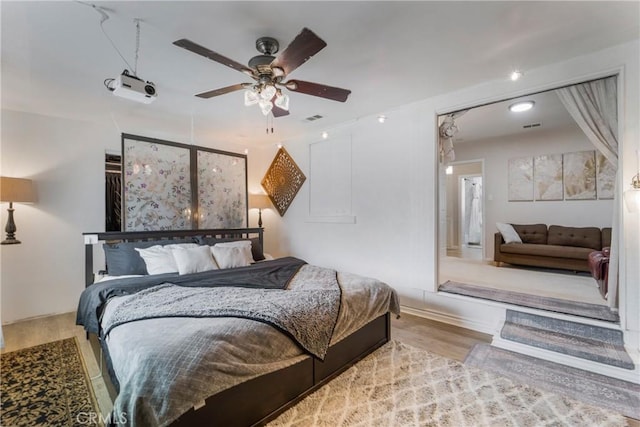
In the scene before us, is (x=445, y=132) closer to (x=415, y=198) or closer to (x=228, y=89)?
(x=415, y=198)

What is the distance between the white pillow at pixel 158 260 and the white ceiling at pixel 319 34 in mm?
1745

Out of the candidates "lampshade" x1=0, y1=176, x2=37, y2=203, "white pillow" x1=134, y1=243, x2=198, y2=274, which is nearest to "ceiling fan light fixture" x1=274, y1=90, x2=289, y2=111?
"white pillow" x1=134, y1=243, x2=198, y2=274

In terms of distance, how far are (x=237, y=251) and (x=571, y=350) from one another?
346 cm

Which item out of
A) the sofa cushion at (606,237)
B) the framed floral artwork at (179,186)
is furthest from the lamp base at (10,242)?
the sofa cushion at (606,237)

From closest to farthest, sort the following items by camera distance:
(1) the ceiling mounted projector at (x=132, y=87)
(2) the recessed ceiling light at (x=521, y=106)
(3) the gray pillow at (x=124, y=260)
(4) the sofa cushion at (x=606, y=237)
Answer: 1. (1) the ceiling mounted projector at (x=132, y=87)
2. (3) the gray pillow at (x=124, y=260)
3. (2) the recessed ceiling light at (x=521, y=106)
4. (4) the sofa cushion at (x=606, y=237)

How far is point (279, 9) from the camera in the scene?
5.99 ft

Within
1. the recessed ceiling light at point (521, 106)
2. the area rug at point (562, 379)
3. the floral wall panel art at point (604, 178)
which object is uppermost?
the recessed ceiling light at point (521, 106)

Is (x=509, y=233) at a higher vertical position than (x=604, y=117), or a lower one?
lower

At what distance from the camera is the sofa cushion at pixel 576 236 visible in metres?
4.67

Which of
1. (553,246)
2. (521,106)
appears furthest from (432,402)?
A: (553,246)

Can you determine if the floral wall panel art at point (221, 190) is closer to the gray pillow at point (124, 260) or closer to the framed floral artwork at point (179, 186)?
the framed floral artwork at point (179, 186)

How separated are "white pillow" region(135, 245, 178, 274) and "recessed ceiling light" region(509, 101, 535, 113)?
484 centimetres

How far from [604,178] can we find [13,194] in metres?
8.47

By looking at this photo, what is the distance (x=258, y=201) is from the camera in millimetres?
5129
